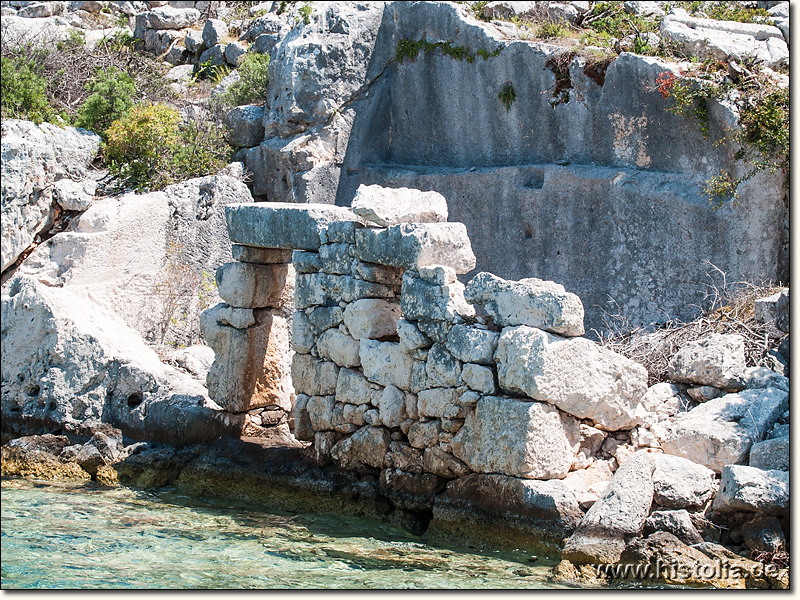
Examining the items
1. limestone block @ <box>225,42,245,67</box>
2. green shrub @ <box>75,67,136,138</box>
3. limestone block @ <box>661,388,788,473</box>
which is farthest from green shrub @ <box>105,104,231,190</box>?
limestone block @ <box>661,388,788,473</box>

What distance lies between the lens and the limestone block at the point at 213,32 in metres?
15.1

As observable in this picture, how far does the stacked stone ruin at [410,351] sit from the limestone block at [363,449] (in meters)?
0.01

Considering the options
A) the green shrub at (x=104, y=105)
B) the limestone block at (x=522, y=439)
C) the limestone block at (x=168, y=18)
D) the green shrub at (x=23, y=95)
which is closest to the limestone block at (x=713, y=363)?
the limestone block at (x=522, y=439)

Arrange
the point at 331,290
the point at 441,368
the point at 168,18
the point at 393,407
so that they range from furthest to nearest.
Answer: the point at 168,18 < the point at 331,290 < the point at 393,407 < the point at 441,368

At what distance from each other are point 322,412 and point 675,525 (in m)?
3.10

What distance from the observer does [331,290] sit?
8.20m

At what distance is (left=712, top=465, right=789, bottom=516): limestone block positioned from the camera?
20.2ft

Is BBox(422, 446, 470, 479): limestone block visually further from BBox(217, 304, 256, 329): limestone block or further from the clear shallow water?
BBox(217, 304, 256, 329): limestone block

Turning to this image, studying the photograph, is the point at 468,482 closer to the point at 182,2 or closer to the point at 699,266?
the point at 699,266

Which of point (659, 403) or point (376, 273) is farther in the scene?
point (376, 273)

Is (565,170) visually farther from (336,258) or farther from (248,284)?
(248,284)

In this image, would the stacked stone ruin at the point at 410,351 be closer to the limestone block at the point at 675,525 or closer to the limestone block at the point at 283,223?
the limestone block at the point at 283,223

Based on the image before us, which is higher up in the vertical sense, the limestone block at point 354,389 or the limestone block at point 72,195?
the limestone block at point 72,195

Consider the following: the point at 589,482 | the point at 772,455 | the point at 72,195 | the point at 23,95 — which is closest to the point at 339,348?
the point at 589,482
